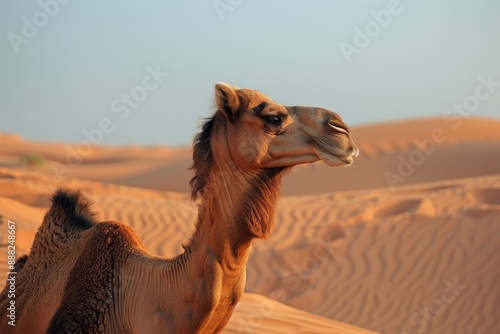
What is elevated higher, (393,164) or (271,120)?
(271,120)

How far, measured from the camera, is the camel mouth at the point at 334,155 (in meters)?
3.44

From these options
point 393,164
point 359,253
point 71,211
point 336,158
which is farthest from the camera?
point 393,164

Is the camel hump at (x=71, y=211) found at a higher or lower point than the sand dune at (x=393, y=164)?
higher

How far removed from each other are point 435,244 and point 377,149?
883 inches

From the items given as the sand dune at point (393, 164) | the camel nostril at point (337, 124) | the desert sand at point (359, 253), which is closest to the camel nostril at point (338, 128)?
the camel nostril at point (337, 124)

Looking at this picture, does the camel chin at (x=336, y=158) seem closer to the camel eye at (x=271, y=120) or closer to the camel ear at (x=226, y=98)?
the camel eye at (x=271, y=120)

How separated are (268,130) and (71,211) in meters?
1.74

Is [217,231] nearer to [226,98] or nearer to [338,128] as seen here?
[226,98]

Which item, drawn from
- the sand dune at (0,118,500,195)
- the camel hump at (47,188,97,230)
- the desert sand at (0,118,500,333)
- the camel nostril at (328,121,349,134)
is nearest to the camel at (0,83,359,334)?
the camel nostril at (328,121,349,134)

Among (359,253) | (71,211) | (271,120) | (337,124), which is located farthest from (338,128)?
(359,253)

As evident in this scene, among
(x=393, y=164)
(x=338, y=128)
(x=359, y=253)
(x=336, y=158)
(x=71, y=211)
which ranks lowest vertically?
(x=393, y=164)

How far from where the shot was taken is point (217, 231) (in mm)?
3637

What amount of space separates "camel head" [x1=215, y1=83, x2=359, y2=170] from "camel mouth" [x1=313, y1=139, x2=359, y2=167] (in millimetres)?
48

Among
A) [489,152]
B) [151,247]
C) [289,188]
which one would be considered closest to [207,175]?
[151,247]
